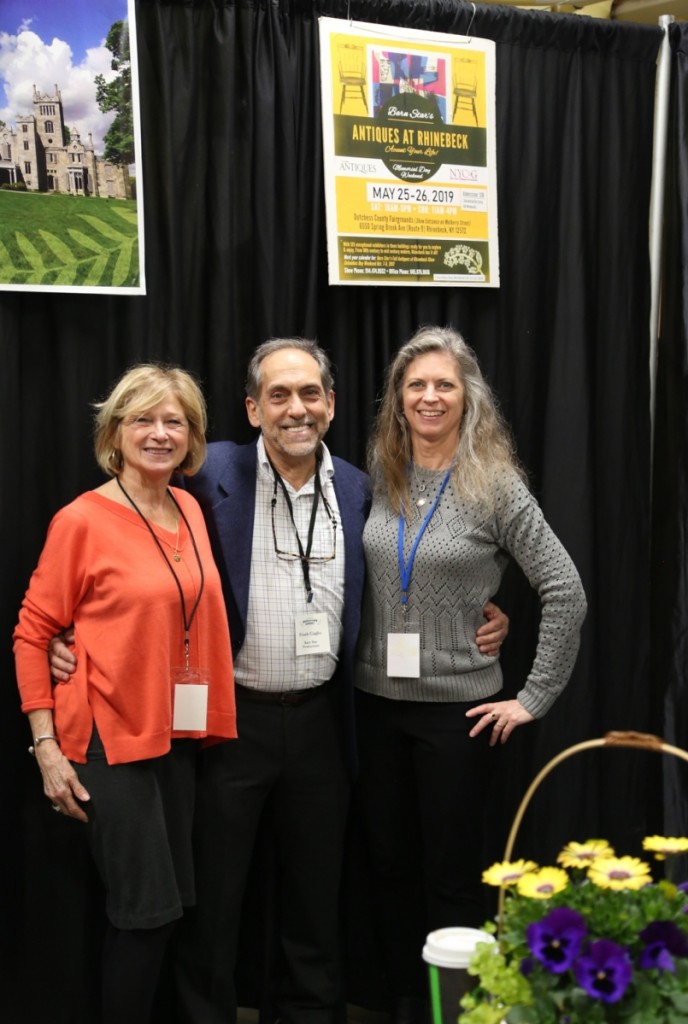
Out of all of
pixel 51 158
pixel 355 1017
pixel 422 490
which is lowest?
pixel 355 1017

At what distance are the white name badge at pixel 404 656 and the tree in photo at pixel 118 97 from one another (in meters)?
1.28

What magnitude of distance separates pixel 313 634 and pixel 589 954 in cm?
126

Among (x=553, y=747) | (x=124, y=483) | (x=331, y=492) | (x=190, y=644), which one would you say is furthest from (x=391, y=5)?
(x=553, y=747)

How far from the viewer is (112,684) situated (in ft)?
6.61

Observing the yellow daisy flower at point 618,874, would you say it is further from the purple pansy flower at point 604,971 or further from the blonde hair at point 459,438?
the blonde hair at point 459,438

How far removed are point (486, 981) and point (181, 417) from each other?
1.35m

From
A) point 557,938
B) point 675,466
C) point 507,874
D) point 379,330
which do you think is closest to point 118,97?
point 379,330

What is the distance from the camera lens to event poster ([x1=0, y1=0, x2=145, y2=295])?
232 centimetres

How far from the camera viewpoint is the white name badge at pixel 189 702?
6.91 feet

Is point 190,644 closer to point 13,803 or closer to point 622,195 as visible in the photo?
point 13,803

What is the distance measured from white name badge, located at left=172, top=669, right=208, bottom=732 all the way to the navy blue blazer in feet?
0.52

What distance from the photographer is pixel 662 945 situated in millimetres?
1072

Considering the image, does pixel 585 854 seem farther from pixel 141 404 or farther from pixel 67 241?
pixel 67 241

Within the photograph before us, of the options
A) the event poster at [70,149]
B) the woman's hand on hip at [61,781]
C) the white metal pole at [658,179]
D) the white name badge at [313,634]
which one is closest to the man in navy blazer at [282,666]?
the white name badge at [313,634]
